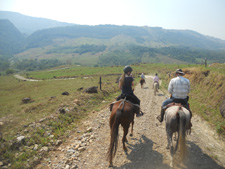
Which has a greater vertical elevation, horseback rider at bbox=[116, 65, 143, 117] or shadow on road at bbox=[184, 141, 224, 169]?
horseback rider at bbox=[116, 65, 143, 117]

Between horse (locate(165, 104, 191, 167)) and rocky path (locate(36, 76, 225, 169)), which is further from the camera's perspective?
rocky path (locate(36, 76, 225, 169))

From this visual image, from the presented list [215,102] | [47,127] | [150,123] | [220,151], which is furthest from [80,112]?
[215,102]

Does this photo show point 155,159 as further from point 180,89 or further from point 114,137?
point 180,89

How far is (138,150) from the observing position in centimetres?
679

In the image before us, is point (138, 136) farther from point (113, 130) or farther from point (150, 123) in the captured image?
point (113, 130)

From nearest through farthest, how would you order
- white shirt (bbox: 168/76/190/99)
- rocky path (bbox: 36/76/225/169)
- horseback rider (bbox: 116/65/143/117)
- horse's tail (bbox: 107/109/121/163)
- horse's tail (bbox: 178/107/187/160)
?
horse's tail (bbox: 178/107/187/160)
horse's tail (bbox: 107/109/121/163)
rocky path (bbox: 36/76/225/169)
white shirt (bbox: 168/76/190/99)
horseback rider (bbox: 116/65/143/117)

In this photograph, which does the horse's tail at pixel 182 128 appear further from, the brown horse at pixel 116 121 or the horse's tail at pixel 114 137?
the horse's tail at pixel 114 137

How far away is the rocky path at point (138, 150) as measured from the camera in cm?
589

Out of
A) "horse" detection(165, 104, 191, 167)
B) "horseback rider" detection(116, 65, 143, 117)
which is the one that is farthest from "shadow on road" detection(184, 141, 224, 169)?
"horseback rider" detection(116, 65, 143, 117)

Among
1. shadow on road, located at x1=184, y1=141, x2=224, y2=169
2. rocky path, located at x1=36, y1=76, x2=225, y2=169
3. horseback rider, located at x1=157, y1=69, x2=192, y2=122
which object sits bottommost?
rocky path, located at x1=36, y1=76, x2=225, y2=169

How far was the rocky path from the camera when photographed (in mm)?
5891

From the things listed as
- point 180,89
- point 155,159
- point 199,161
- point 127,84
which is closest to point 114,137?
point 155,159

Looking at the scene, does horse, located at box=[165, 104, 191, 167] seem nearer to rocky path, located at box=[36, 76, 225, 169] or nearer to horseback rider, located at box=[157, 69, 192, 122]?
rocky path, located at box=[36, 76, 225, 169]

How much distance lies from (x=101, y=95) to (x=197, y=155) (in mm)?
11777
